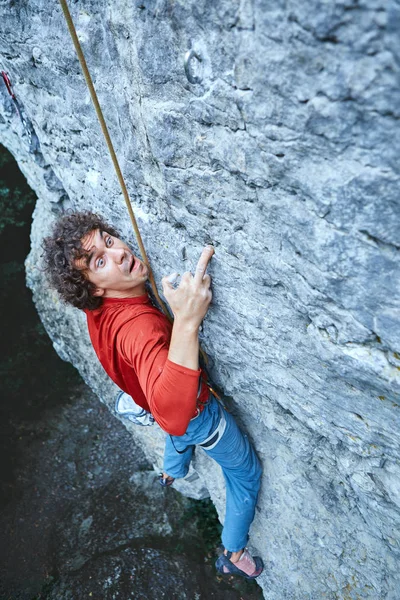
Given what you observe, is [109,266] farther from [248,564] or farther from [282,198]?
[248,564]

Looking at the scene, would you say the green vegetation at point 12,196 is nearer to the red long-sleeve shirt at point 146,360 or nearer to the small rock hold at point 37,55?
the small rock hold at point 37,55

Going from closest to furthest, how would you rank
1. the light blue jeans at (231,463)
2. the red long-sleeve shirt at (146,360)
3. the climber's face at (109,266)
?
1. the red long-sleeve shirt at (146,360)
2. the climber's face at (109,266)
3. the light blue jeans at (231,463)

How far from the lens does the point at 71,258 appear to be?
2.24 meters

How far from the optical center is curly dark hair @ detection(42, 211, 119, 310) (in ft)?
7.36

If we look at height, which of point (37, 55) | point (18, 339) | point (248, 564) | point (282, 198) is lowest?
point (18, 339)

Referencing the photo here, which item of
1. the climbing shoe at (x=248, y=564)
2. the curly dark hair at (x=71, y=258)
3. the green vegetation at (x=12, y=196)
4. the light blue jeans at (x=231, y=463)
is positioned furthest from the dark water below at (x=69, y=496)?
the curly dark hair at (x=71, y=258)

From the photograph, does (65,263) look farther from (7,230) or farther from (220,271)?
(7,230)

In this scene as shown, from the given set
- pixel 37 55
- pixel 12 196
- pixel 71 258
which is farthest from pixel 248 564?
pixel 12 196

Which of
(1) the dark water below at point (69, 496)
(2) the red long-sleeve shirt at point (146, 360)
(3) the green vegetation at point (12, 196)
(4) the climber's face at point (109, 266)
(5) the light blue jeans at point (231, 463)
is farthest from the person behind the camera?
(3) the green vegetation at point (12, 196)

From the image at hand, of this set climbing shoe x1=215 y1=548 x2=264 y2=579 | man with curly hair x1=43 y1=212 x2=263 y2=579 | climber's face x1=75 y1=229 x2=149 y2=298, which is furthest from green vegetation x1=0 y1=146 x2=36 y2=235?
climbing shoe x1=215 y1=548 x2=264 y2=579

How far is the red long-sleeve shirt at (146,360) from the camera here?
176cm

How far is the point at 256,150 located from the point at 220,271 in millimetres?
647

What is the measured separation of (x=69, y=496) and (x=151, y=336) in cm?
494

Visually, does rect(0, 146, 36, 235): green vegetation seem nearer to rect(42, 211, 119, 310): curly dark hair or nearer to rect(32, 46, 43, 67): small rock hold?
rect(32, 46, 43, 67): small rock hold
